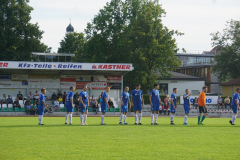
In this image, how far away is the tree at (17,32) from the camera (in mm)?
46688

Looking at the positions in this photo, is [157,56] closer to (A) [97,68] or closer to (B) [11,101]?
(A) [97,68]

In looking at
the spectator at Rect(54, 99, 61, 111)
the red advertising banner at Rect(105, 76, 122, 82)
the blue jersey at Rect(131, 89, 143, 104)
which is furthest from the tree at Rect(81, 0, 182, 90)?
the blue jersey at Rect(131, 89, 143, 104)

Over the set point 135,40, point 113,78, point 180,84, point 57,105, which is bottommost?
point 57,105

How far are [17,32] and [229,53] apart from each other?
34.0m

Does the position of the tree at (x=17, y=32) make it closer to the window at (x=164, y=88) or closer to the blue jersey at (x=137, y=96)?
the window at (x=164, y=88)

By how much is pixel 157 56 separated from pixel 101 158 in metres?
38.7

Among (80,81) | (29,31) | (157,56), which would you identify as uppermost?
(29,31)

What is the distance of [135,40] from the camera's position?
149 feet

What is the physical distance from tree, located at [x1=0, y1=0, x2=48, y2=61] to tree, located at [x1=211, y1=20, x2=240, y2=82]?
2984 cm

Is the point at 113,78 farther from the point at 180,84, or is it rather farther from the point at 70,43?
the point at 70,43

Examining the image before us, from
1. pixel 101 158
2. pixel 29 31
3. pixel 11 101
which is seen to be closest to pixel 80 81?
pixel 11 101

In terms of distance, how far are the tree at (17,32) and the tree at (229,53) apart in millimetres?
29835

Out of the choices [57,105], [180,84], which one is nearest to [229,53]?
[180,84]

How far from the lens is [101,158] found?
291 inches
